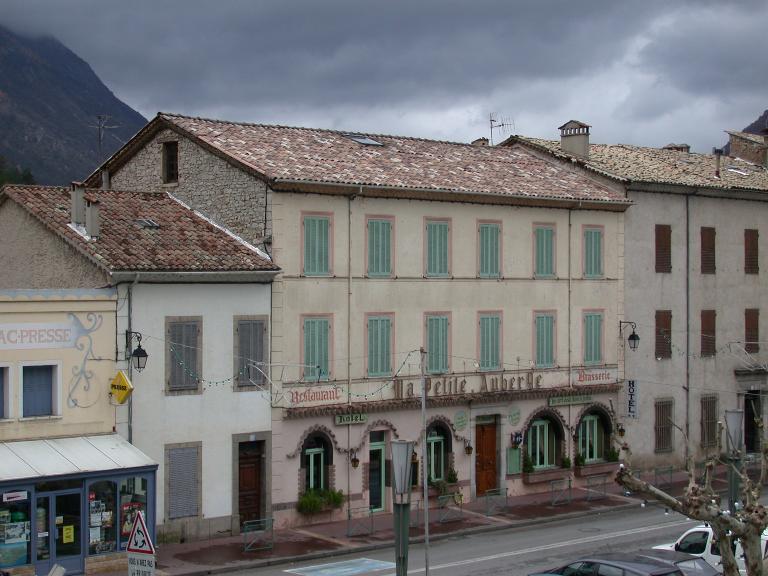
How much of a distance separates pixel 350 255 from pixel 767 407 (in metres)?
21.1

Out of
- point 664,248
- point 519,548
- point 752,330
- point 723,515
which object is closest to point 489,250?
point 664,248

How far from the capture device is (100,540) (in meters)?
28.5

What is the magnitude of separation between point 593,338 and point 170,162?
1501 cm

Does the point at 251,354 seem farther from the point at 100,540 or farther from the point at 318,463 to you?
the point at 100,540

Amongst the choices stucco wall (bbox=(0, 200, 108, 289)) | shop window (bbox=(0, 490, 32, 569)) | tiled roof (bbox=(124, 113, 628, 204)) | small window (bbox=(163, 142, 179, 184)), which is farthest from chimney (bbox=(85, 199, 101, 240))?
shop window (bbox=(0, 490, 32, 569))

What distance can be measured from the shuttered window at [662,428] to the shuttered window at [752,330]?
5.12 metres

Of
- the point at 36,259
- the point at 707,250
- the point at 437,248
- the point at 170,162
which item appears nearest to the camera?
the point at 36,259

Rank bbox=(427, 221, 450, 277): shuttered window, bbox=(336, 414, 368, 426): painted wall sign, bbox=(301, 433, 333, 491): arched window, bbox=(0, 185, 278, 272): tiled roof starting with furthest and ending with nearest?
1. bbox=(427, 221, 450, 277): shuttered window
2. bbox=(336, 414, 368, 426): painted wall sign
3. bbox=(301, 433, 333, 491): arched window
4. bbox=(0, 185, 278, 272): tiled roof

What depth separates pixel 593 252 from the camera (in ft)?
138

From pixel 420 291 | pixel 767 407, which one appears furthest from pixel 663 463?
pixel 420 291

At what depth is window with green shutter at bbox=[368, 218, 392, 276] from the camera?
35.9 meters

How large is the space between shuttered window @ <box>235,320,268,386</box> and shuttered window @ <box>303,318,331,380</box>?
4.54ft

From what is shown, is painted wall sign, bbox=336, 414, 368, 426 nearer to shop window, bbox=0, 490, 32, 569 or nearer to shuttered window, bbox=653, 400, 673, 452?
shop window, bbox=0, 490, 32, 569

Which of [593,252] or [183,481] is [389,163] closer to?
[593,252]
